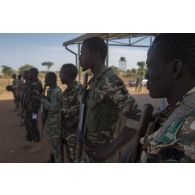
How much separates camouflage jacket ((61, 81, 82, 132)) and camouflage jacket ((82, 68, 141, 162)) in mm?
599

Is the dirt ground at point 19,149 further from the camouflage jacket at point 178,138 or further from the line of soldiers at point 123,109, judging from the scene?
the camouflage jacket at point 178,138

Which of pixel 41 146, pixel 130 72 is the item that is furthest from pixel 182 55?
pixel 130 72

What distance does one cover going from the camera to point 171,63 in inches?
36.2

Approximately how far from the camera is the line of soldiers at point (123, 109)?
805 millimetres

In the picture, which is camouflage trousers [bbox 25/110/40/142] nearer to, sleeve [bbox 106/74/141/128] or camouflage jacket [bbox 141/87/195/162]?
sleeve [bbox 106/74/141/128]

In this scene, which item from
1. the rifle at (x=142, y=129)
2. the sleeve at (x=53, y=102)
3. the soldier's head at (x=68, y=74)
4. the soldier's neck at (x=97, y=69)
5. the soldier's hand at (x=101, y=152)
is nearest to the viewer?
the rifle at (x=142, y=129)

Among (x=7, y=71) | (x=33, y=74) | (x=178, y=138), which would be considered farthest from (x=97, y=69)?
(x=7, y=71)

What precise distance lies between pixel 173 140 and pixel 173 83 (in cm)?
23

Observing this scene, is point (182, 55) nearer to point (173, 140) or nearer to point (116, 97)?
point (173, 140)

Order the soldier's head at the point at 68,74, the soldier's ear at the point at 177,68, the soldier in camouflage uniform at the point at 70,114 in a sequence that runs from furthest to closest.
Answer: the soldier's head at the point at 68,74 < the soldier in camouflage uniform at the point at 70,114 < the soldier's ear at the point at 177,68

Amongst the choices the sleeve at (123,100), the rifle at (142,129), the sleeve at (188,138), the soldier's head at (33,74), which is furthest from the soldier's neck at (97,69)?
the soldier's head at (33,74)

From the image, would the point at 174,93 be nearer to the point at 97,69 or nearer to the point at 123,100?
the point at 123,100

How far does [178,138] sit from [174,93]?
23cm

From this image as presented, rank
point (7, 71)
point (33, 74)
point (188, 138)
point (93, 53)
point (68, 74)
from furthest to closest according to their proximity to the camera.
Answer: point (7, 71), point (33, 74), point (68, 74), point (93, 53), point (188, 138)
